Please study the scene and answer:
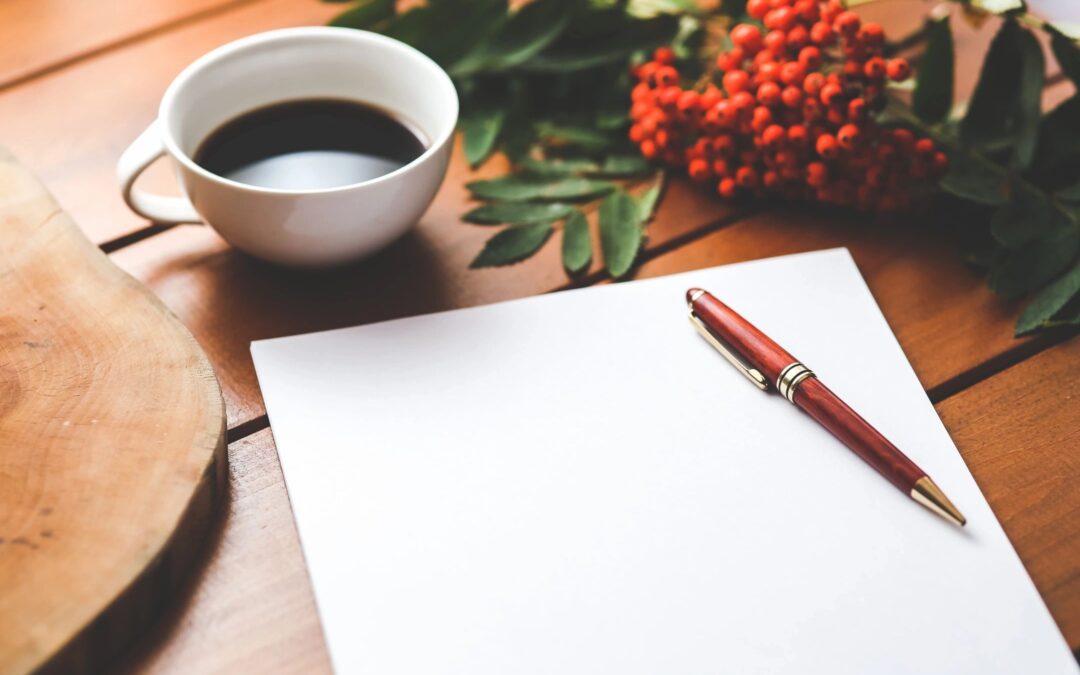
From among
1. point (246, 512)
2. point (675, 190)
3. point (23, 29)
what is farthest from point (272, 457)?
point (23, 29)

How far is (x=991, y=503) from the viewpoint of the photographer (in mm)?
603

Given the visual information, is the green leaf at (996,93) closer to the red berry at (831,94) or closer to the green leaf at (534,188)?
the red berry at (831,94)

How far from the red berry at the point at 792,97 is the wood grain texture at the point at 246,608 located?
44cm

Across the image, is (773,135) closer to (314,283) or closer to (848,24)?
(848,24)

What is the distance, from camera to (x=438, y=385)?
0.64 metres

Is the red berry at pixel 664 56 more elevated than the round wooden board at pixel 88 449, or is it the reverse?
the red berry at pixel 664 56

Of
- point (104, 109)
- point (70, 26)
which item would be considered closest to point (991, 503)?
point (104, 109)

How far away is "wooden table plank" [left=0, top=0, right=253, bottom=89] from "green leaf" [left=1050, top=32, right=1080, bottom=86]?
0.70 meters

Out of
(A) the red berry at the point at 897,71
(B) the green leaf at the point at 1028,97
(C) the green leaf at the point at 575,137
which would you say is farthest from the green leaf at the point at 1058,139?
(C) the green leaf at the point at 575,137

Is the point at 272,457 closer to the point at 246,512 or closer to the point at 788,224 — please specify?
the point at 246,512

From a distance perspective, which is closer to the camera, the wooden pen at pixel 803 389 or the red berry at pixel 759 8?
the wooden pen at pixel 803 389

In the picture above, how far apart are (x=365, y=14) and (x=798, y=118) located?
35 cm

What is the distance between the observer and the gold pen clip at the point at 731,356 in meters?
0.65

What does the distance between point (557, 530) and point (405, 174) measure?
244mm
